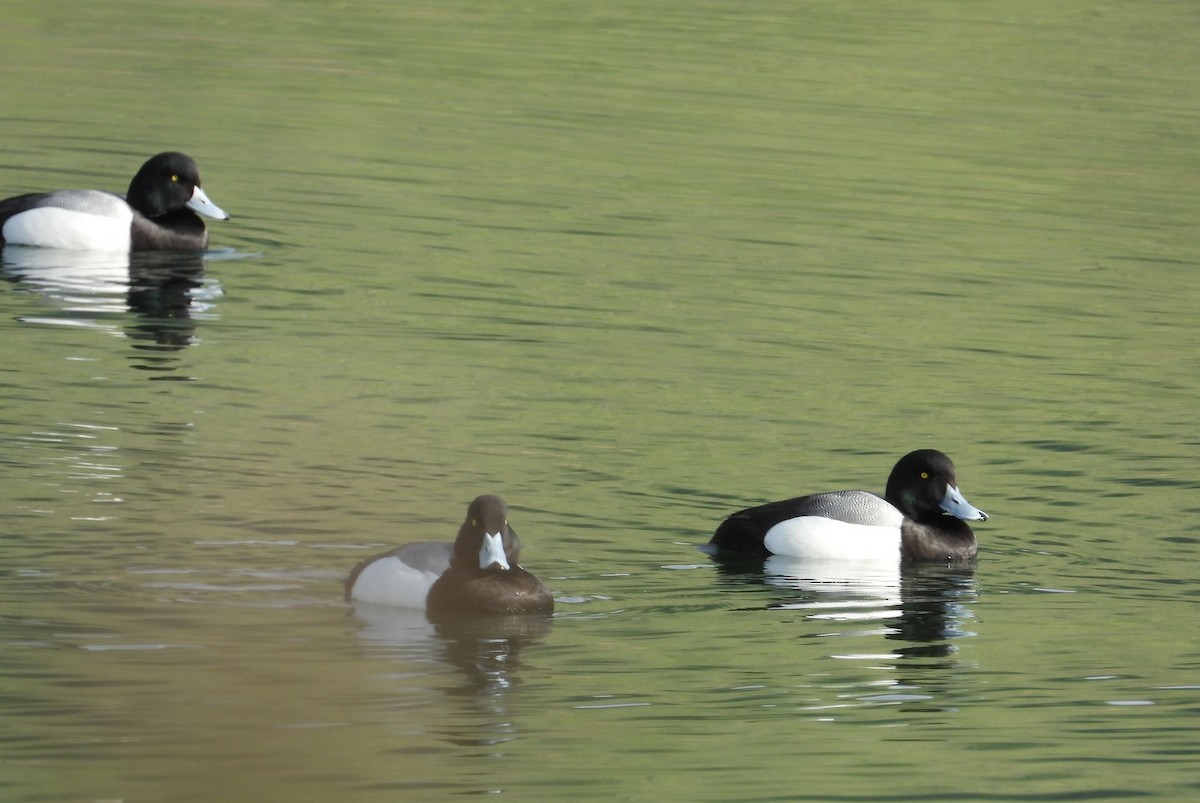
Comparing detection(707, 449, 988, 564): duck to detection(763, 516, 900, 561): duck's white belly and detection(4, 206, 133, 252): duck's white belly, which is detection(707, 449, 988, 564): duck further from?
detection(4, 206, 133, 252): duck's white belly

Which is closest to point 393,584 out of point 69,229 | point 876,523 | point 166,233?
point 876,523

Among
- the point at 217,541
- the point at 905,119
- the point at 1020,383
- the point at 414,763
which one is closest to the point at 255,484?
the point at 217,541

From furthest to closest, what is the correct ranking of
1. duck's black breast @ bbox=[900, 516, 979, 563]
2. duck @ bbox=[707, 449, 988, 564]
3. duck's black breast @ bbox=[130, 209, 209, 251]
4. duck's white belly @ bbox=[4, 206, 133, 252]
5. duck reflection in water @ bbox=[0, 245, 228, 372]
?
1. duck's black breast @ bbox=[130, 209, 209, 251]
2. duck's white belly @ bbox=[4, 206, 133, 252]
3. duck reflection in water @ bbox=[0, 245, 228, 372]
4. duck's black breast @ bbox=[900, 516, 979, 563]
5. duck @ bbox=[707, 449, 988, 564]

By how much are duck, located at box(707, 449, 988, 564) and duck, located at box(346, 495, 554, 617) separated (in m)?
1.98

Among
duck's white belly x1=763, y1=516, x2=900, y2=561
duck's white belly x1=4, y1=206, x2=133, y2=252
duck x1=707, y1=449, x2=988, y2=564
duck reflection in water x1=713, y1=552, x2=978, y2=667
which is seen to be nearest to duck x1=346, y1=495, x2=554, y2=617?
duck reflection in water x1=713, y1=552, x2=978, y2=667

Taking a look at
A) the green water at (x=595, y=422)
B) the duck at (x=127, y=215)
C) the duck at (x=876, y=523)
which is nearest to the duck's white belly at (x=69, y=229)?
the duck at (x=127, y=215)

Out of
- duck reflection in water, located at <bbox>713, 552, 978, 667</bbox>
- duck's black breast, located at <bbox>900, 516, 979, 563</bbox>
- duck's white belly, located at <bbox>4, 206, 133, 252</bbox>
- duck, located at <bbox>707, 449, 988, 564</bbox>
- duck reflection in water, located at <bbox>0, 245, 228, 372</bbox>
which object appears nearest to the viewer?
duck reflection in water, located at <bbox>713, 552, 978, 667</bbox>

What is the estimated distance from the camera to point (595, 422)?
666 inches

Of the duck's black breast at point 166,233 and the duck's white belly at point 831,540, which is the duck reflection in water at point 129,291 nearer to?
the duck's black breast at point 166,233

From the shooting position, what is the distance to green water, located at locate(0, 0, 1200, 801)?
34.6ft

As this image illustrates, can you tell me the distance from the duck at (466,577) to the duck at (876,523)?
198 cm

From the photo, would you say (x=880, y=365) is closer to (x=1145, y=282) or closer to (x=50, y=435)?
(x=1145, y=282)

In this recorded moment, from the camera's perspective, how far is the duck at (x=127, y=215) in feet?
74.4

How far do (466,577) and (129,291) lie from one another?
9.81 meters
